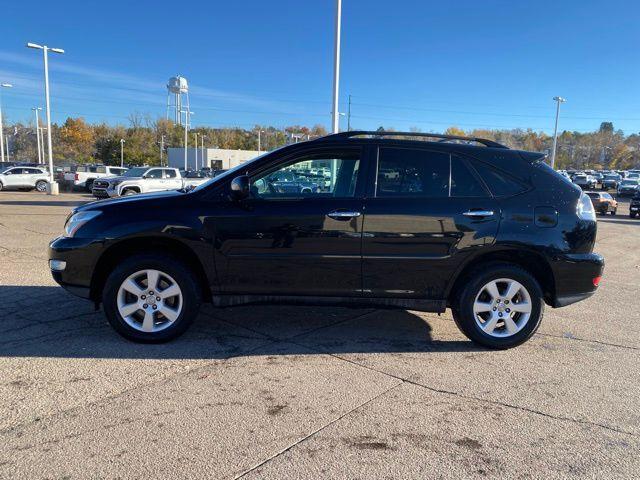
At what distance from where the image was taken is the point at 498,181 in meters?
4.48

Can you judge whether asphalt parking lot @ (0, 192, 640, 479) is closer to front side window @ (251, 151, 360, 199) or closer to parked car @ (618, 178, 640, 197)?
front side window @ (251, 151, 360, 199)

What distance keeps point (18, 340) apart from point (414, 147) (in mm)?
3987

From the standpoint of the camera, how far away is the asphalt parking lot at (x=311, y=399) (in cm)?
275

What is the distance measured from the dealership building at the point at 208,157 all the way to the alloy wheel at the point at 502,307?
7526cm

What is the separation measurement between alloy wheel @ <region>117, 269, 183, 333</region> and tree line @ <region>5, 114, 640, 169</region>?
66095mm

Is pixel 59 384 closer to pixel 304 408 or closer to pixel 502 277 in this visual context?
pixel 304 408

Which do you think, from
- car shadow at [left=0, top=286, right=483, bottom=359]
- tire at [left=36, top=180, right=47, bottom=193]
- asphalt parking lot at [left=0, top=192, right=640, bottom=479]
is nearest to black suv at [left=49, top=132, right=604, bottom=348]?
car shadow at [left=0, top=286, right=483, bottom=359]

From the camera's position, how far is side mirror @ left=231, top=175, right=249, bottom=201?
4.19 metres

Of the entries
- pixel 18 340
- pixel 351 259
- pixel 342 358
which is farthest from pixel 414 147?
pixel 18 340

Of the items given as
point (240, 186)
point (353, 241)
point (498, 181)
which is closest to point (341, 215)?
point (353, 241)

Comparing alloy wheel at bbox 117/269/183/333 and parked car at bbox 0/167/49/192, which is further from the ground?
parked car at bbox 0/167/49/192

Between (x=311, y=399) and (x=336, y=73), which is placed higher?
(x=336, y=73)

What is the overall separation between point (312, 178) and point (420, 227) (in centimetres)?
108

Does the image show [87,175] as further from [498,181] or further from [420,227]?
[498,181]
